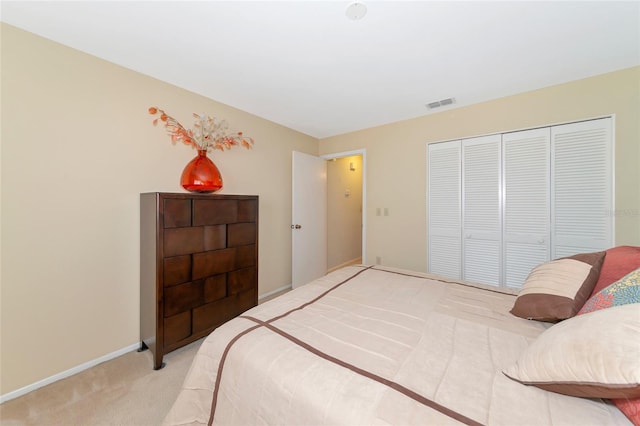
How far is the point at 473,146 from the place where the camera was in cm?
271

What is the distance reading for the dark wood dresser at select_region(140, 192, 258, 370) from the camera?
178 cm

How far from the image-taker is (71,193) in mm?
1729

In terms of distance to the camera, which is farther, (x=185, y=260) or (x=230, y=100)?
(x=230, y=100)

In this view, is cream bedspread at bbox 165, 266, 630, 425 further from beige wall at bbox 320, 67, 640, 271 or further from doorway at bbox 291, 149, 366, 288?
doorway at bbox 291, 149, 366, 288

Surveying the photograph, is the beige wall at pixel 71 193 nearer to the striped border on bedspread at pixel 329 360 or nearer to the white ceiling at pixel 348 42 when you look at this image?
the white ceiling at pixel 348 42

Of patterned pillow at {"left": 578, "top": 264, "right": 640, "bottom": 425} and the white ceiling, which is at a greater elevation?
the white ceiling

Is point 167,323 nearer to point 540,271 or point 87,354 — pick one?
point 87,354

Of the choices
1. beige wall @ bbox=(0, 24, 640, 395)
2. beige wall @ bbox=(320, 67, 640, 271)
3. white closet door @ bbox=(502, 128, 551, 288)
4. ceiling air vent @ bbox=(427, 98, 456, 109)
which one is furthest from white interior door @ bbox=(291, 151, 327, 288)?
white closet door @ bbox=(502, 128, 551, 288)

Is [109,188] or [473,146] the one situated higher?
[473,146]

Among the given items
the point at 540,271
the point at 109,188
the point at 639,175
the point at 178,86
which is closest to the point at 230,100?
the point at 178,86

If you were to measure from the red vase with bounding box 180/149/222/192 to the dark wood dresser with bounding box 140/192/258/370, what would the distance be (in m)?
0.16

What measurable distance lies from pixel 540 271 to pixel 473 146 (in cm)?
186

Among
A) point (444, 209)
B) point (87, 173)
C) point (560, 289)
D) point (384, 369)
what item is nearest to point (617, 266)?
point (560, 289)

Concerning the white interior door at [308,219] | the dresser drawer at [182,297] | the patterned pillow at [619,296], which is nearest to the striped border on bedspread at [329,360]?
the patterned pillow at [619,296]
